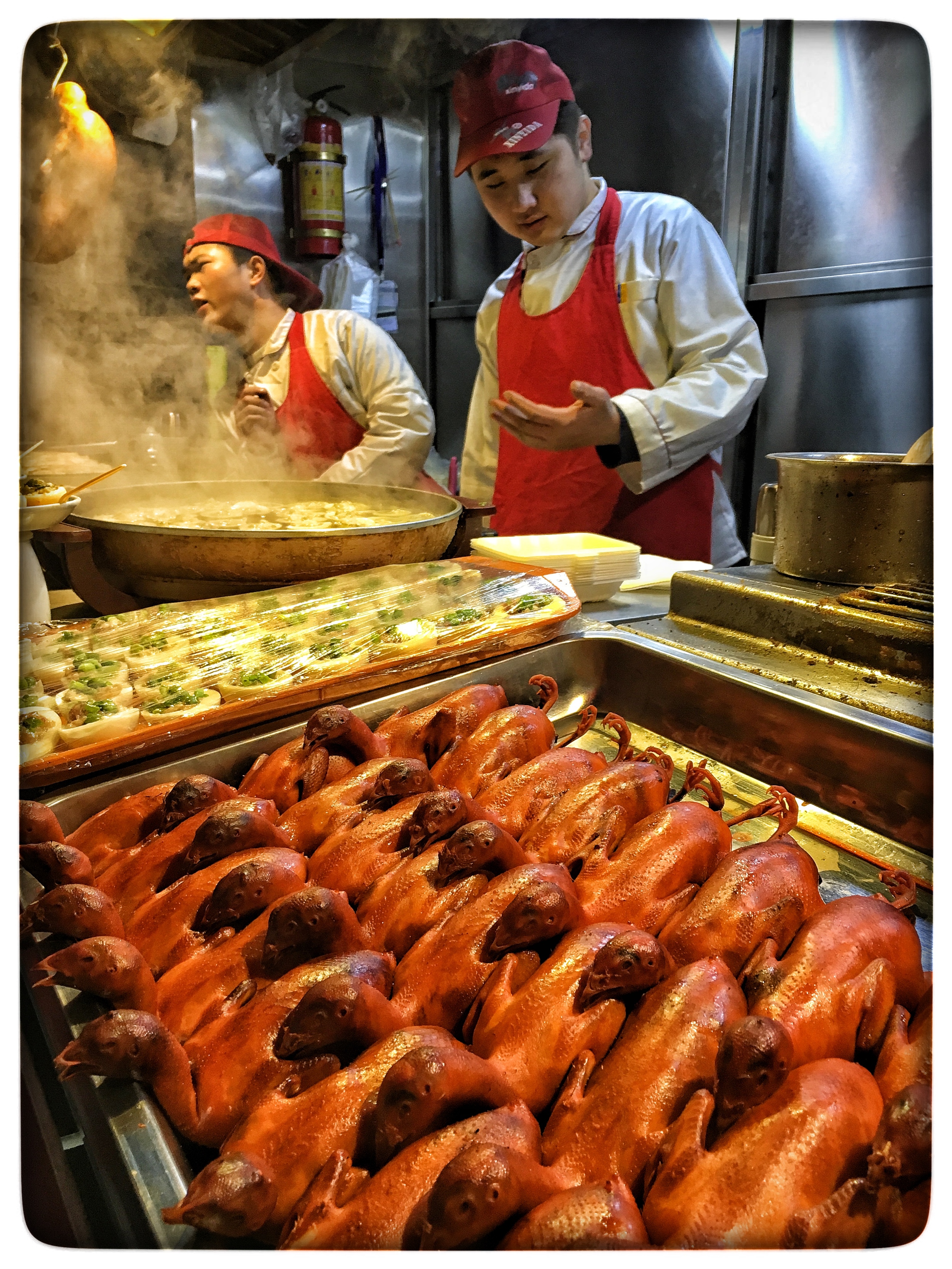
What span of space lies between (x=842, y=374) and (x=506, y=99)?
2.38 meters

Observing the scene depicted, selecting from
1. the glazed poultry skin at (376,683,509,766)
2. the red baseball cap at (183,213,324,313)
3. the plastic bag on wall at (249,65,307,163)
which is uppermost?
the plastic bag on wall at (249,65,307,163)

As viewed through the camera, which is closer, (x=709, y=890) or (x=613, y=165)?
(x=709, y=890)

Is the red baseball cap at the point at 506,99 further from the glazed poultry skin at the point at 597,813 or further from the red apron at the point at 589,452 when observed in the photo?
the glazed poultry skin at the point at 597,813

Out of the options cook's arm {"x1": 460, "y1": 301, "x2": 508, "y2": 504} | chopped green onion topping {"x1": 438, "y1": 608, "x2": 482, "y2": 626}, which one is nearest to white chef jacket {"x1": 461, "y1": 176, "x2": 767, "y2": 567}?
cook's arm {"x1": 460, "y1": 301, "x2": 508, "y2": 504}

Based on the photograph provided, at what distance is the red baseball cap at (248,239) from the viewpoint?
4273 mm

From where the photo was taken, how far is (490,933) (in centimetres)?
98

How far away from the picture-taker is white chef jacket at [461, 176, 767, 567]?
10.8 ft

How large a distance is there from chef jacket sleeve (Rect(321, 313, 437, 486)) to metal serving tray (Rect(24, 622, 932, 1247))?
262cm

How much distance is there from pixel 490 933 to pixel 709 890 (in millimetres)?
257

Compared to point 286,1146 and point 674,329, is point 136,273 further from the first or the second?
point 286,1146

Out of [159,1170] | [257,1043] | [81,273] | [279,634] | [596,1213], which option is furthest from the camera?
[81,273]

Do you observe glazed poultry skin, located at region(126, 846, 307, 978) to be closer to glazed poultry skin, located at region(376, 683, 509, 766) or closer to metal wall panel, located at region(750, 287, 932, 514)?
glazed poultry skin, located at region(376, 683, 509, 766)

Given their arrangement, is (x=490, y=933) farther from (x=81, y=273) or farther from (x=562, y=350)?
(x=81, y=273)
